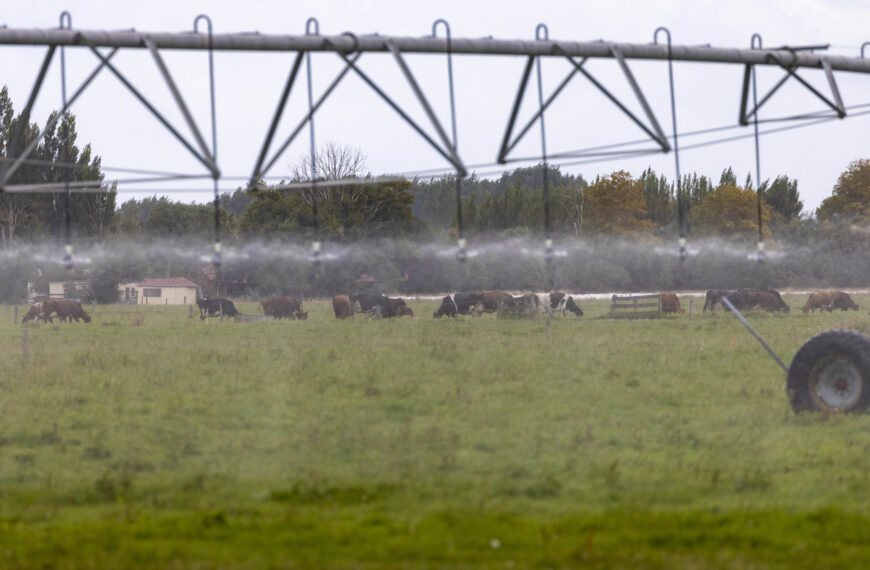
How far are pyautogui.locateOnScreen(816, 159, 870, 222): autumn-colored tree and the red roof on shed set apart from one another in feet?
142

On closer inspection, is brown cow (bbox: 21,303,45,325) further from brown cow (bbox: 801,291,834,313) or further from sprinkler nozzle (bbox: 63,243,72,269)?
sprinkler nozzle (bbox: 63,243,72,269)

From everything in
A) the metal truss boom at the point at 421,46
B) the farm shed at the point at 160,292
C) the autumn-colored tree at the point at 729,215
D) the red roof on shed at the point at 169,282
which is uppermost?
the autumn-colored tree at the point at 729,215

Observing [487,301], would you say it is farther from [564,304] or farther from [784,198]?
[784,198]

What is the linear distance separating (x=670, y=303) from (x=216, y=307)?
22356 mm

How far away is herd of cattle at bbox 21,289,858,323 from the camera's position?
46250mm

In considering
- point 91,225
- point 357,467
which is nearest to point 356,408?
point 357,467

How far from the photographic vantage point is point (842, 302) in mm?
49562

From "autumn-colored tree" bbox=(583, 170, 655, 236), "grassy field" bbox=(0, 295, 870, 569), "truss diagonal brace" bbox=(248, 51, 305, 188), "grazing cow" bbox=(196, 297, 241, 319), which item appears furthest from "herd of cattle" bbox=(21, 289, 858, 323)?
"truss diagonal brace" bbox=(248, 51, 305, 188)

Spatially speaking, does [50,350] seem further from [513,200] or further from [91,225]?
[513,200]

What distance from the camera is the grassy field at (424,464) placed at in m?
8.55

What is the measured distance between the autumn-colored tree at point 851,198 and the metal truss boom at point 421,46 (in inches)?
1746

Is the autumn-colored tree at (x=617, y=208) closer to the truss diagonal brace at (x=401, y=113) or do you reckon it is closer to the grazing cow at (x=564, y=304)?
the grazing cow at (x=564, y=304)

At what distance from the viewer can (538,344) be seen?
29766mm

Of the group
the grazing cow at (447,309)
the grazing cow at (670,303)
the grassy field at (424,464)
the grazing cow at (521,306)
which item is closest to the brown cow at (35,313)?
the grazing cow at (447,309)
